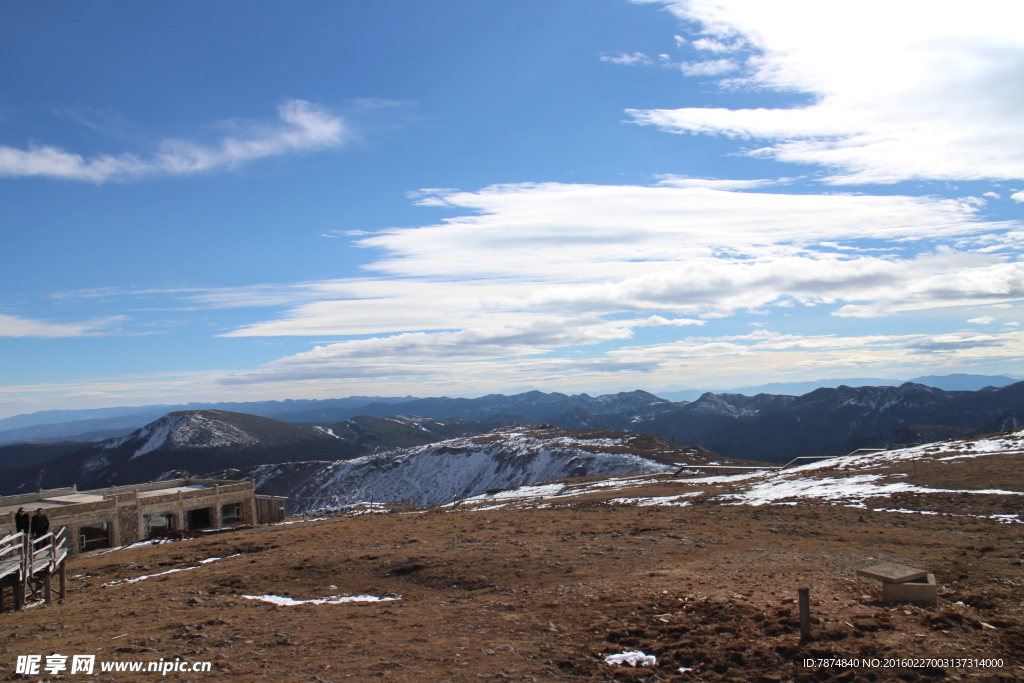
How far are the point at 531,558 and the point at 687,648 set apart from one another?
10.3 m

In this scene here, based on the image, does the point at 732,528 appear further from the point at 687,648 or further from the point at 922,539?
the point at 687,648

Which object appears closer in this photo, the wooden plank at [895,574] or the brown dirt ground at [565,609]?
the brown dirt ground at [565,609]

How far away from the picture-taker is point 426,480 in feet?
454

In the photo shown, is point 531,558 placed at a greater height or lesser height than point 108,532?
greater

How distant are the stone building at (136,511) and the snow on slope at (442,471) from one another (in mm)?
65345

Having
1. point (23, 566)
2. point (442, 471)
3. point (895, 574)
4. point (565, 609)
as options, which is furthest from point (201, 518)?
point (442, 471)

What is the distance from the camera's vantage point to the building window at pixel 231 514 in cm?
5075

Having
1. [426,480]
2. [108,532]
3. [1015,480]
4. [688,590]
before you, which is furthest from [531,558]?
[426,480]

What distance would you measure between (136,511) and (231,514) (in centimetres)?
942

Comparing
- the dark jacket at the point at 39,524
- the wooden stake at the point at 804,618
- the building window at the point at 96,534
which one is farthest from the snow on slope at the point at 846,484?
the building window at the point at 96,534

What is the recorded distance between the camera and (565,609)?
1327 cm

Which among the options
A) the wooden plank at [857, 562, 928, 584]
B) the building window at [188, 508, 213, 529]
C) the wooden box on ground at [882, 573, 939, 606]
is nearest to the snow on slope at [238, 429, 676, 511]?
the building window at [188, 508, 213, 529]

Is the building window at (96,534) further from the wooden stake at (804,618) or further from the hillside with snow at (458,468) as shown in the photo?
the hillside with snow at (458,468)

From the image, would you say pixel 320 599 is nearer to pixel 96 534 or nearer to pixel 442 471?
pixel 96 534
